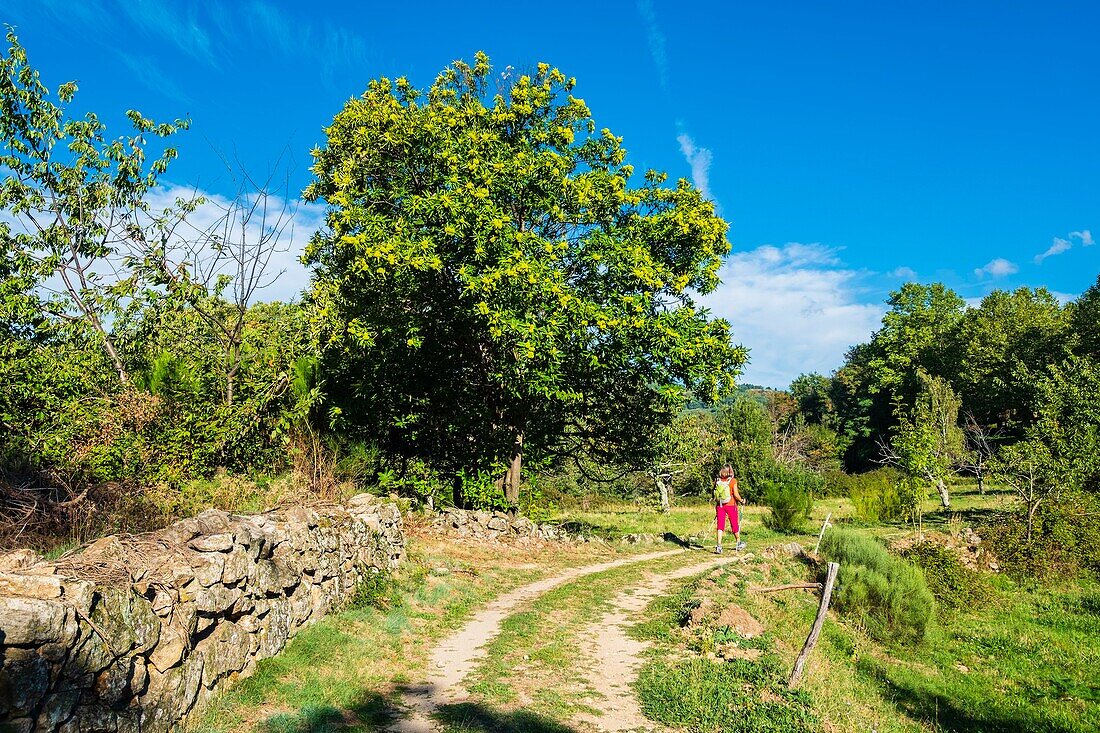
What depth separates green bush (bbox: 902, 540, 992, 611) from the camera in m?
15.3

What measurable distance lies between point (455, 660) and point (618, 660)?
2.03 metres

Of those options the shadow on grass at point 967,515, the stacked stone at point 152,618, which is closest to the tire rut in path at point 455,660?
the stacked stone at point 152,618

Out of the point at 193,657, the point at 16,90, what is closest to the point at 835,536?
the point at 193,657

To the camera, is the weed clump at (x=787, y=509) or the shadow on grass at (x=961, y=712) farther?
the weed clump at (x=787, y=509)

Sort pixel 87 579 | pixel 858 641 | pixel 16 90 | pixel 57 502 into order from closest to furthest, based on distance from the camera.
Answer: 1. pixel 87 579
2. pixel 57 502
3. pixel 16 90
4. pixel 858 641

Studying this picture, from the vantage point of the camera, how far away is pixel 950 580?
617 inches

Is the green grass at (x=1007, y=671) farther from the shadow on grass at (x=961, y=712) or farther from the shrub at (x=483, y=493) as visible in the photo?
the shrub at (x=483, y=493)

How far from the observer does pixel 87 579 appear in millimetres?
4859

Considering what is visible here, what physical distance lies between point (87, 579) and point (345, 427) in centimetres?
1052

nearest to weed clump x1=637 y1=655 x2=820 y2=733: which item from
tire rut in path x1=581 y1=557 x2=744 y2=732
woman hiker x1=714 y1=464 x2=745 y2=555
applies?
tire rut in path x1=581 y1=557 x2=744 y2=732

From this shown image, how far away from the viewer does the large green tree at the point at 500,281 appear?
13.0 meters

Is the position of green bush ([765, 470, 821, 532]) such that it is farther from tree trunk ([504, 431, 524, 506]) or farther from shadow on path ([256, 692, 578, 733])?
shadow on path ([256, 692, 578, 733])

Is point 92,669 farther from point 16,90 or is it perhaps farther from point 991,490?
point 991,490

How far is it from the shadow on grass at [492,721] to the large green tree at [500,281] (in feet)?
22.6
